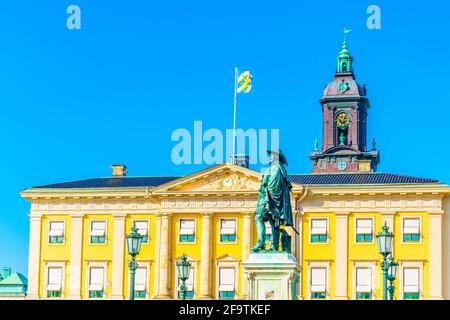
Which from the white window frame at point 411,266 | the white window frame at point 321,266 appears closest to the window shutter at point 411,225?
the white window frame at point 411,266

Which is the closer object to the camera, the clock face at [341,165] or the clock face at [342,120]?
the clock face at [342,120]

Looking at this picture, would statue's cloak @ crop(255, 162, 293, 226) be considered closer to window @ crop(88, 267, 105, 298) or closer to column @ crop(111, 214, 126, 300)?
column @ crop(111, 214, 126, 300)

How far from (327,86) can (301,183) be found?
29.1 metres

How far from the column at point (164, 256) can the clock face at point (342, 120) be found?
103 ft

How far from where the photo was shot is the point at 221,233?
91.4 metres

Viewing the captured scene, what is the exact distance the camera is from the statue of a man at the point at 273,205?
121 ft

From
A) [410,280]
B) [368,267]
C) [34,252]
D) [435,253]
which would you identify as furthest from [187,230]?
[435,253]

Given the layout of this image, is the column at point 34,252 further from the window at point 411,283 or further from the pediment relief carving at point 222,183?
the window at point 411,283

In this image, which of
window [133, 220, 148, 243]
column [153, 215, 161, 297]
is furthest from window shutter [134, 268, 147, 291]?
window [133, 220, 148, 243]

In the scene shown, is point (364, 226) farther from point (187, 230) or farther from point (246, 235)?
point (187, 230)

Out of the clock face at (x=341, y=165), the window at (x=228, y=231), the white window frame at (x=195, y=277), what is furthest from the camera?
the clock face at (x=341, y=165)

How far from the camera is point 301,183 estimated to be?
303 ft

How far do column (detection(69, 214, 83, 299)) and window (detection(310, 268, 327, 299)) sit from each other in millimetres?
15132
